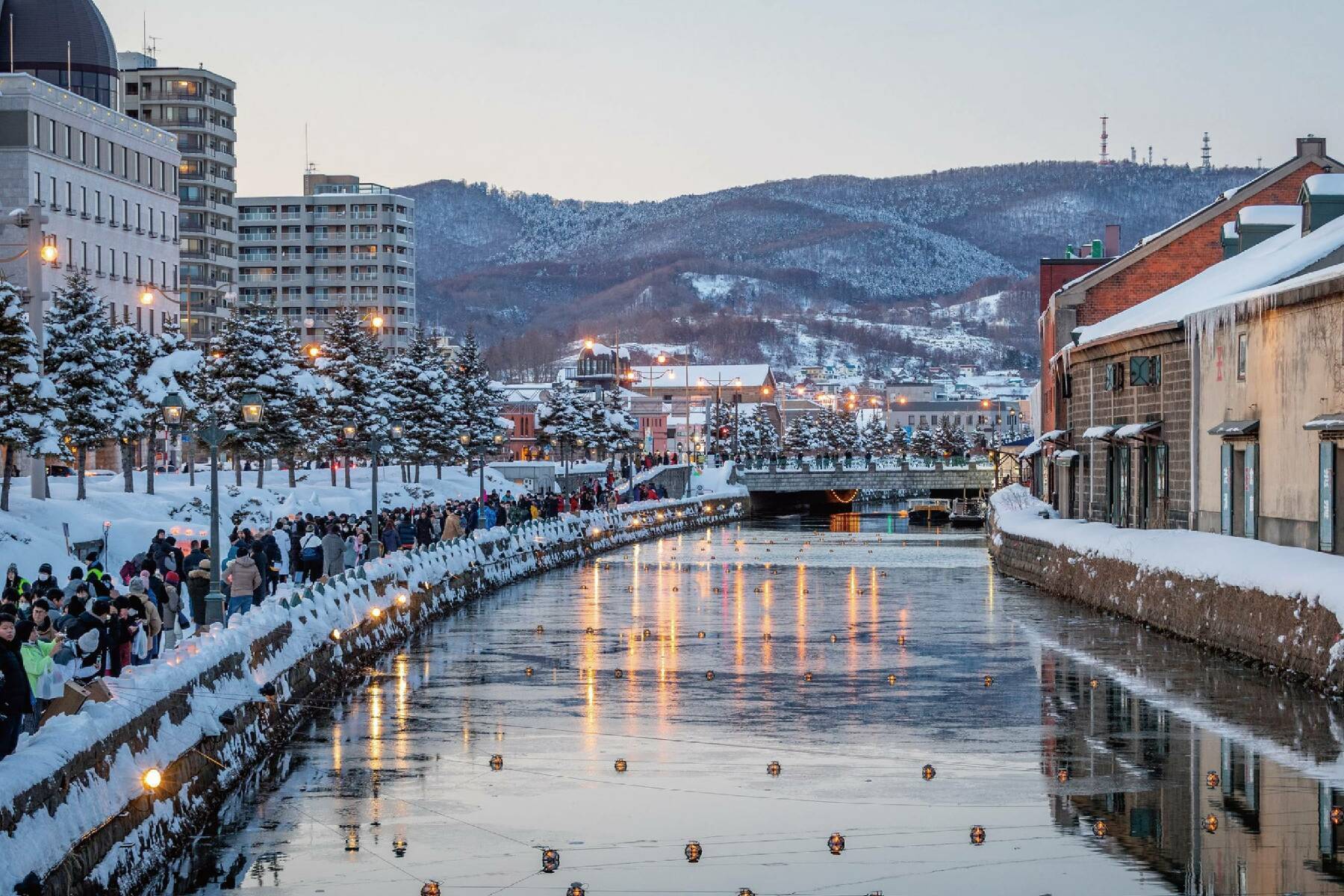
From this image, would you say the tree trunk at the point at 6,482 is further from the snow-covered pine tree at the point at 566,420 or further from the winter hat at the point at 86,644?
the snow-covered pine tree at the point at 566,420

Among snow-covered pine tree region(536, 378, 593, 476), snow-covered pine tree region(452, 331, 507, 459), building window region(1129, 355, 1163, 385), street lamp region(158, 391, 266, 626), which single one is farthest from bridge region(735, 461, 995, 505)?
street lamp region(158, 391, 266, 626)

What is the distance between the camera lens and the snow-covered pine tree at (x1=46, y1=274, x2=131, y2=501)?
6397 cm

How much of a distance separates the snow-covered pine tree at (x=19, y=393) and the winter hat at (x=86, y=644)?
30.8 metres

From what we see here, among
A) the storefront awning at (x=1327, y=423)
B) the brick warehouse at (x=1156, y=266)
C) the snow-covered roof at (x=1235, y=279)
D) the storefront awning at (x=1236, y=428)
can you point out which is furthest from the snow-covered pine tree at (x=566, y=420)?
the storefront awning at (x=1327, y=423)

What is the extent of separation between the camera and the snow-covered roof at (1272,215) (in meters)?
51.5

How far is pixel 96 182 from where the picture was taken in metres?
103

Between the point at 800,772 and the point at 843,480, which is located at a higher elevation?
the point at 843,480

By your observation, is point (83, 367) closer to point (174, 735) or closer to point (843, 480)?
point (174, 735)

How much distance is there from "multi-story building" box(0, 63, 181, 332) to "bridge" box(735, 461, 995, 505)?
4244 centimetres

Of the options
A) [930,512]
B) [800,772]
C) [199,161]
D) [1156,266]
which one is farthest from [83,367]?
[199,161]

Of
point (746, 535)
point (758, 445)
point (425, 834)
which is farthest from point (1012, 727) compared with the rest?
point (758, 445)

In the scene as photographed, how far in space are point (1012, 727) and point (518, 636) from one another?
16.1 meters

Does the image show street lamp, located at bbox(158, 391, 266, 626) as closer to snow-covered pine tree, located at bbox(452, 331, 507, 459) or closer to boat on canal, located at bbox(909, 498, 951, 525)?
snow-covered pine tree, located at bbox(452, 331, 507, 459)

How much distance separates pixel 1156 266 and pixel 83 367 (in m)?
36.3
